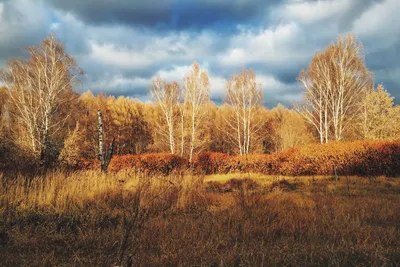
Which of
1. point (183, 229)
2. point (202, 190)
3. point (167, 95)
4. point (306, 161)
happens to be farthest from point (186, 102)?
point (183, 229)

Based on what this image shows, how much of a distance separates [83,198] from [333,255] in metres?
5.98

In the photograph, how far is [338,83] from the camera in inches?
990

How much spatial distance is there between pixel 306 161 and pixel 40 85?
2036 cm

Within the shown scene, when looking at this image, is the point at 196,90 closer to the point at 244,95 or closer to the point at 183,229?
the point at 244,95

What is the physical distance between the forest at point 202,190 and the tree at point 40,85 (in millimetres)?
108

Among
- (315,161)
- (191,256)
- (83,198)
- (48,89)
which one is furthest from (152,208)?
(48,89)

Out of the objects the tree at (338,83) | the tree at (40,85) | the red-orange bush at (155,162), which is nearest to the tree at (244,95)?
the tree at (338,83)

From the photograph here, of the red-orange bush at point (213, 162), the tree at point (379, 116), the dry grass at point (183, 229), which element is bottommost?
the dry grass at point (183, 229)

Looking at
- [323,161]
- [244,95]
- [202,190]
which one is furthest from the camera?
[244,95]

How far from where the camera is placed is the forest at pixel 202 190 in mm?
4062

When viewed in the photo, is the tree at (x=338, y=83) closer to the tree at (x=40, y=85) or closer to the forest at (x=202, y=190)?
the forest at (x=202, y=190)

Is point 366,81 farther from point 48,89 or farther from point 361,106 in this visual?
point 48,89

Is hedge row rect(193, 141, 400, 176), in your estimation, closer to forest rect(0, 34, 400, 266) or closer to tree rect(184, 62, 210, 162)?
forest rect(0, 34, 400, 266)

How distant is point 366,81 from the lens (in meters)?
25.1
